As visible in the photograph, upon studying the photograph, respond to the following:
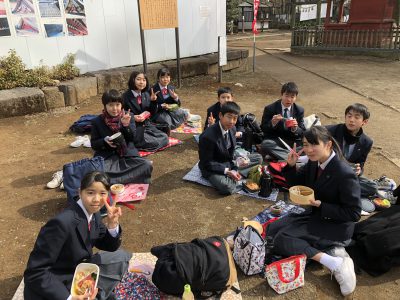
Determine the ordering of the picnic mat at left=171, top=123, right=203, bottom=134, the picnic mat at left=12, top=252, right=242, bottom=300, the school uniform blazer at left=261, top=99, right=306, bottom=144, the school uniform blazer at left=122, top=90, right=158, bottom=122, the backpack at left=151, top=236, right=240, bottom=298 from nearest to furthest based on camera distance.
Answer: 1. the backpack at left=151, top=236, right=240, bottom=298
2. the picnic mat at left=12, top=252, right=242, bottom=300
3. the school uniform blazer at left=261, top=99, right=306, bottom=144
4. the school uniform blazer at left=122, top=90, right=158, bottom=122
5. the picnic mat at left=171, top=123, right=203, bottom=134

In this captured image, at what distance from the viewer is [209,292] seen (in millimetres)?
3217

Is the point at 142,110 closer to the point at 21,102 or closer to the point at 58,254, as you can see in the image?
the point at 21,102

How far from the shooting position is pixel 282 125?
5961 millimetres

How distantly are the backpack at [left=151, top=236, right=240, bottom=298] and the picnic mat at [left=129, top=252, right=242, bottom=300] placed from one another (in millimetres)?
59

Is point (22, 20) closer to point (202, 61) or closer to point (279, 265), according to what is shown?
point (202, 61)

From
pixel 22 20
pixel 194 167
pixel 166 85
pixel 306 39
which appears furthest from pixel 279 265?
pixel 306 39

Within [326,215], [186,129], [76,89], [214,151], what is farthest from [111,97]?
[76,89]

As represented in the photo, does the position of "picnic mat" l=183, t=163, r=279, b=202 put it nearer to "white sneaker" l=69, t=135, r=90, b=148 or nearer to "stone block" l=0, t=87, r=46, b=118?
"white sneaker" l=69, t=135, r=90, b=148

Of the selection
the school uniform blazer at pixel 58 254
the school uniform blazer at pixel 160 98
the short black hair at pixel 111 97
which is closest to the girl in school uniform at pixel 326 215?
the school uniform blazer at pixel 58 254

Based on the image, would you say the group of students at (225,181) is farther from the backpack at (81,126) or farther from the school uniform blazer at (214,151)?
the backpack at (81,126)

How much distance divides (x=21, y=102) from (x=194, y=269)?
7106 mm

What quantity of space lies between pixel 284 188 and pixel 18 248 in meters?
3.77

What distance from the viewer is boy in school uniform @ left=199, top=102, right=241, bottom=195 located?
5051 millimetres

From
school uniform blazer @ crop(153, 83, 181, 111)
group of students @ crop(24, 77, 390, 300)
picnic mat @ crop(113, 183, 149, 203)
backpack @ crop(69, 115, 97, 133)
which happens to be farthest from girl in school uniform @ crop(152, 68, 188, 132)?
picnic mat @ crop(113, 183, 149, 203)
